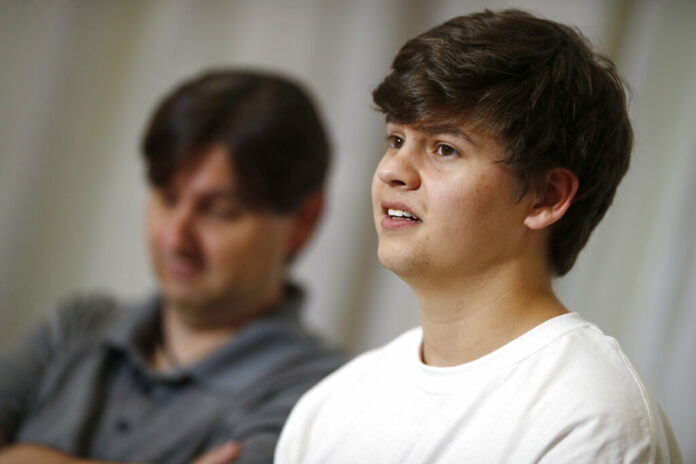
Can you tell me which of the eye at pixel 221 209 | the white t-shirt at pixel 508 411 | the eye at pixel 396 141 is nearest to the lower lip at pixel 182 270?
the eye at pixel 221 209

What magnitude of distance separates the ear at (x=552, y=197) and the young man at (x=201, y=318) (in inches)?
28.5

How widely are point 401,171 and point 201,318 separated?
0.92 meters

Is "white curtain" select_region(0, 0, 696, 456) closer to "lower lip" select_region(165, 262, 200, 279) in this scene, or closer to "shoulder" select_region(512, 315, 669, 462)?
"lower lip" select_region(165, 262, 200, 279)

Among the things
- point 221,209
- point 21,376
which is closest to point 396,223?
point 221,209

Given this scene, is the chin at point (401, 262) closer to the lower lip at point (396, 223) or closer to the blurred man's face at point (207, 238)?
the lower lip at point (396, 223)

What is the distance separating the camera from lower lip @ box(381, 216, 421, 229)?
849 millimetres

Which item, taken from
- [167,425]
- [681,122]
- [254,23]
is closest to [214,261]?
[167,425]

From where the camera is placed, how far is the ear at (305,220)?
5.68ft

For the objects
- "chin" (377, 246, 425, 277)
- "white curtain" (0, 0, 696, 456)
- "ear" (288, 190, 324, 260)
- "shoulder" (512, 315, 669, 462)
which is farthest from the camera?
"white curtain" (0, 0, 696, 456)

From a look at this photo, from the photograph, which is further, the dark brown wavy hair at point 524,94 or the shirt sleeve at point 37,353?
the shirt sleeve at point 37,353

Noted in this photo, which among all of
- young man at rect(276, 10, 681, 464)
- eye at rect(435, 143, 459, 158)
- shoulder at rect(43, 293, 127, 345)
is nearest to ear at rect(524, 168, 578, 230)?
young man at rect(276, 10, 681, 464)

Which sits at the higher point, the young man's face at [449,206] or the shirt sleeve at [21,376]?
the young man's face at [449,206]

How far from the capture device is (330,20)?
2.46m

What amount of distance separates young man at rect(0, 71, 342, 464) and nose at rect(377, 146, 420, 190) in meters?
0.69
